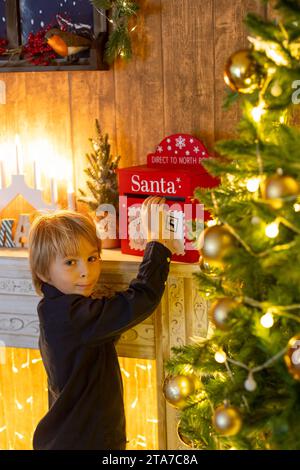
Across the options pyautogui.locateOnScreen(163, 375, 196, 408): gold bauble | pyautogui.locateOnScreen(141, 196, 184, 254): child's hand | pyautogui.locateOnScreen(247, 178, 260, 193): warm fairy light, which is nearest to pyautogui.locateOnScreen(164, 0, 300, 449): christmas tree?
pyautogui.locateOnScreen(247, 178, 260, 193): warm fairy light

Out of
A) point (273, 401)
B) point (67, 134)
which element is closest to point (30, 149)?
point (67, 134)

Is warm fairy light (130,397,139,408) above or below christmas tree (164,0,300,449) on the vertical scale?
below

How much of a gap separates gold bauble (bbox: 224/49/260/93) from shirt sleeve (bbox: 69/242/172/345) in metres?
0.67

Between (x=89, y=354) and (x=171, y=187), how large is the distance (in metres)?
0.54

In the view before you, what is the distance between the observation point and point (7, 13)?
2441mm

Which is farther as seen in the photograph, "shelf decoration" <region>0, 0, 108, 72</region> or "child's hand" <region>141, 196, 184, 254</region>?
"shelf decoration" <region>0, 0, 108, 72</region>

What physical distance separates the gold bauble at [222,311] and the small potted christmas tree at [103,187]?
89cm

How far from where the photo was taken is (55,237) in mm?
2016

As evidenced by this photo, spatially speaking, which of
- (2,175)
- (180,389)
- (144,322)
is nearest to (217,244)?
(180,389)

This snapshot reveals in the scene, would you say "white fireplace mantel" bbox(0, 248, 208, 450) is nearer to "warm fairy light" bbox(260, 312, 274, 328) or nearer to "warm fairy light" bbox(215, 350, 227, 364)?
"warm fairy light" bbox(215, 350, 227, 364)

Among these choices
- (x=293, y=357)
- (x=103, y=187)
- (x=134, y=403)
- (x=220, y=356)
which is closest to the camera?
(x=293, y=357)

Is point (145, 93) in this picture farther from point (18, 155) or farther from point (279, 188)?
point (279, 188)

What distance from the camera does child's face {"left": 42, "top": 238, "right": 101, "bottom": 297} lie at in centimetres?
202
